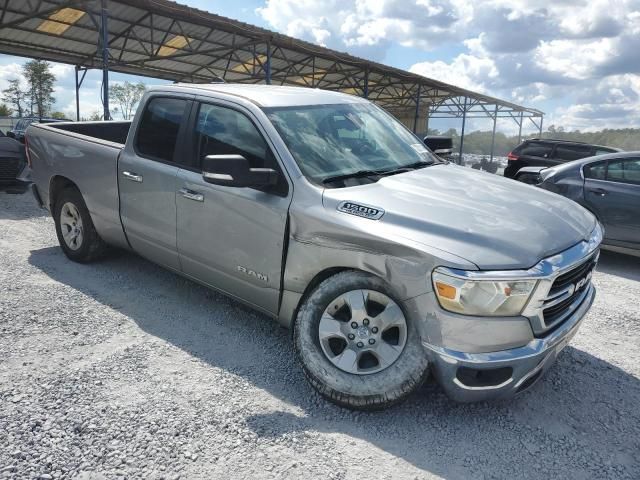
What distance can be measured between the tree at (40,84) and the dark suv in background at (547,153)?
4473 cm

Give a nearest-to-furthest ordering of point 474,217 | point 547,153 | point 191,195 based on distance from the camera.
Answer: point 474,217, point 191,195, point 547,153

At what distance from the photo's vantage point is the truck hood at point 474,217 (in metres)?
2.50

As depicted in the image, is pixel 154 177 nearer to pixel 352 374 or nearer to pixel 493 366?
pixel 352 374

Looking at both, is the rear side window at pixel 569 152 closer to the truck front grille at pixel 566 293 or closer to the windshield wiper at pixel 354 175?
the truck front grille at pixel 566 293

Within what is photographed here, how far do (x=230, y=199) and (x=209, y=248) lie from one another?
0.42 meters

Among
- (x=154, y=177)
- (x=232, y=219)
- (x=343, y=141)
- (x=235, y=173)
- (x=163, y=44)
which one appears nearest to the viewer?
(x=235, y=173)

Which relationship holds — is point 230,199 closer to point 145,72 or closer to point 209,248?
point 209,248

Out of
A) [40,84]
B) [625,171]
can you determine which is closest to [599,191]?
[625,171]

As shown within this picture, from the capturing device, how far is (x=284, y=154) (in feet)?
10.3

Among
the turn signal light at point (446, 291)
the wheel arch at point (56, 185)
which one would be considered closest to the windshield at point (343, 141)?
the turn signal light at point (446, 291)

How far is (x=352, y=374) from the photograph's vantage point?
111 inches

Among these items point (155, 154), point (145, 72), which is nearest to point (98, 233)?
point (155, 154)

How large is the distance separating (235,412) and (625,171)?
239 inches

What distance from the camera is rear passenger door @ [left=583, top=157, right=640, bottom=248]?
6.18m
